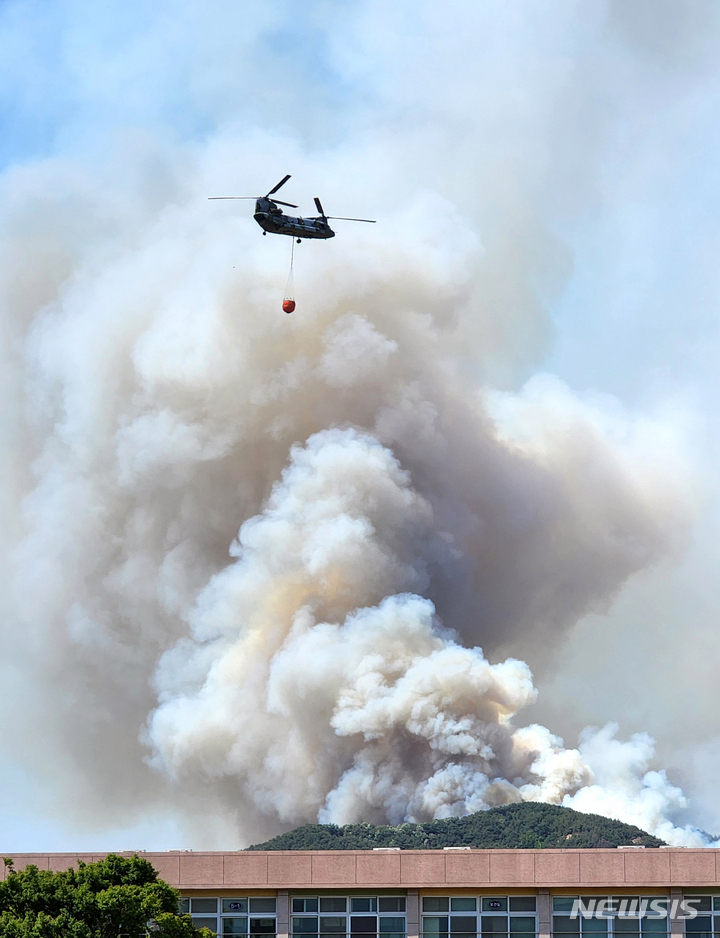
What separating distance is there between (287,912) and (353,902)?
1.63 meters

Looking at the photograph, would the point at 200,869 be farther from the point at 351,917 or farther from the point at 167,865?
the point at 351,917

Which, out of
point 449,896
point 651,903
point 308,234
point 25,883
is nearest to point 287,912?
point 449,896

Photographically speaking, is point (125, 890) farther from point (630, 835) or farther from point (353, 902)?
point (630, 835)

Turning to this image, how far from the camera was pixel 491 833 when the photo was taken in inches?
3169

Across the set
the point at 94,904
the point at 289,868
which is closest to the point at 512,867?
the point at 289,868

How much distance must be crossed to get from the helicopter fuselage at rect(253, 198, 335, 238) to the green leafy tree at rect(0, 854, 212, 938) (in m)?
45.8

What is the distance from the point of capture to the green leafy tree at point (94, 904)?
3278 cm

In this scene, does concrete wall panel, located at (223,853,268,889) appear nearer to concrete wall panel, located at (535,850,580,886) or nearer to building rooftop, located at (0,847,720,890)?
building rooftop, located at (0,847,720,890)

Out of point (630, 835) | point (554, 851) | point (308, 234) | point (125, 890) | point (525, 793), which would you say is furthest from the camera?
point (525, 793)

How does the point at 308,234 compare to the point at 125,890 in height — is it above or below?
above

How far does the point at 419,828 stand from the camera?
82562mm

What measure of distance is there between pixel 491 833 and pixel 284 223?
34233 millimetres

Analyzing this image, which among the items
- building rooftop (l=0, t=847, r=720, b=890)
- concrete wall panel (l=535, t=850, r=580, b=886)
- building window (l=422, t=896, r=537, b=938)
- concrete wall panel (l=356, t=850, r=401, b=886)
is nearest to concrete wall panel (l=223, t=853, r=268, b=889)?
building rooftop (l=0, t=847, r=720, b=890)

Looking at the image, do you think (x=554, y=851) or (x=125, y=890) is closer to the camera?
(x=125, y=890)
